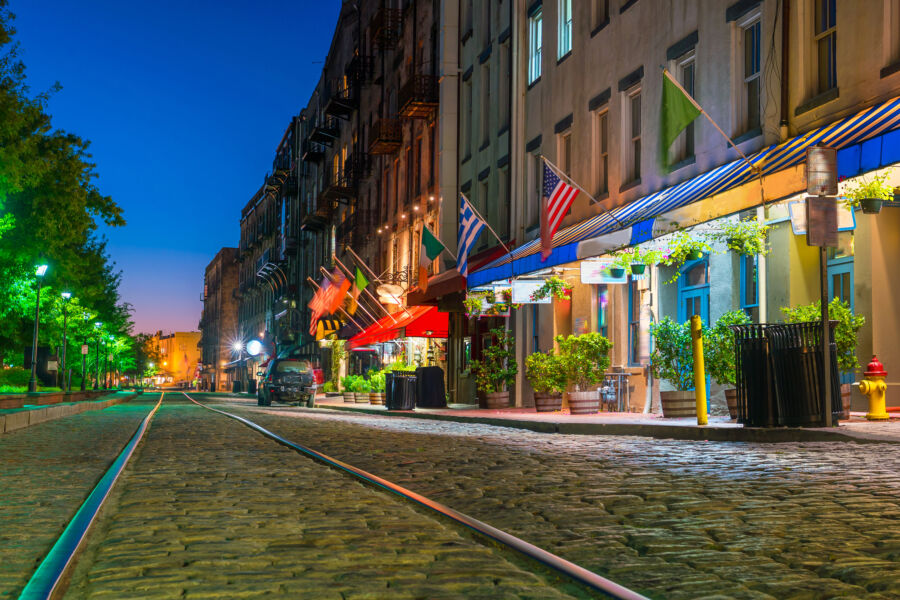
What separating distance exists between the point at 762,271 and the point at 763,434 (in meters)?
5.21

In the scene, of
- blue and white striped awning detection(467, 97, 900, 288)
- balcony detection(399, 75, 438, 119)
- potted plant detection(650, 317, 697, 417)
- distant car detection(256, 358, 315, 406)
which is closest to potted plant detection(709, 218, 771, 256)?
blue and white striped awning detection(467, 97, 900, 288)

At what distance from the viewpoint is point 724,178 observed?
627 inches

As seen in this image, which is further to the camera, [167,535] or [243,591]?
[167,535]

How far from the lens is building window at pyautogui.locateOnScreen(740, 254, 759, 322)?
17.2 metres

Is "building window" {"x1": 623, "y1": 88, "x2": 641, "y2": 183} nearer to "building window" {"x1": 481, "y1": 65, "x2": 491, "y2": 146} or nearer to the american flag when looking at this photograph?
the american flag

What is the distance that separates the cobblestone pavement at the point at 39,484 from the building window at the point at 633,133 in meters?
11.4

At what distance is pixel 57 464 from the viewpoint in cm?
1161

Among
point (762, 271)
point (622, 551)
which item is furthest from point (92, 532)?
point (762, 271)

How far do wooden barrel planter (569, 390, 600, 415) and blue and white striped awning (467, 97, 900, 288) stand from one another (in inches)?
104

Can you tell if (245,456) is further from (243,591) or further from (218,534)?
(243,591)

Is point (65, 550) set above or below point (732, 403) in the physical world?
below

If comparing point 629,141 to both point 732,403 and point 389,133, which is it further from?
point 389,133

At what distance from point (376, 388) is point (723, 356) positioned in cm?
2149

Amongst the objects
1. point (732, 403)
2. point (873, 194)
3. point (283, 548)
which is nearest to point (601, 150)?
point (732, 403)
